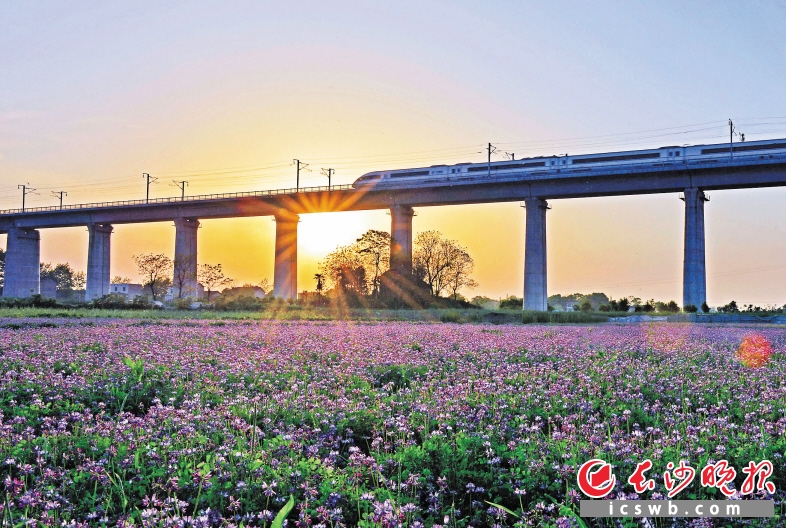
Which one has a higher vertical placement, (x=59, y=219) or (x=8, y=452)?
→ (x=59, y=219)

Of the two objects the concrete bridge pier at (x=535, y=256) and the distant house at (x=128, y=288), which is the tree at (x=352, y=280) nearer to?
the concrete bridge pier at (x=535, y=256)

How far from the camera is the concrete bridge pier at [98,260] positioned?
9625cm

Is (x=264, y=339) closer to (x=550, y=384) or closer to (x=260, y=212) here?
(x=550, y=384)

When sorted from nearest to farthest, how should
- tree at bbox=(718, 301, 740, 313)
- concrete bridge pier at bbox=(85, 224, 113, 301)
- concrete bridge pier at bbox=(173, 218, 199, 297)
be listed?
1. tree at bbox=(718, 301, 740, 313)
2. concrete bridge pier at bbox=(173, 218, 199, 297)
3. concrete bridge pier at bbox=(85, 224, 113, 301)

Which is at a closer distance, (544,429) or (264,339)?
(544,429)

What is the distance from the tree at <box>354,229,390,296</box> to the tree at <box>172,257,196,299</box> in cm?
3048

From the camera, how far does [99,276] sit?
97.3m

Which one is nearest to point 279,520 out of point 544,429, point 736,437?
point 544,429

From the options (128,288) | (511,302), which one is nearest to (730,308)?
(511,302)

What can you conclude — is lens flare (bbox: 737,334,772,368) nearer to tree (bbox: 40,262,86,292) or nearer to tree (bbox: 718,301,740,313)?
tree (bbox: 718,301,740,313)

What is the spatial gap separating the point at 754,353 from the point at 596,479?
31.9ft

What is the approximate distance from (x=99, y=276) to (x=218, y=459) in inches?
4099

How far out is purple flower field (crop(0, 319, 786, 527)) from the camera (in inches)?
143

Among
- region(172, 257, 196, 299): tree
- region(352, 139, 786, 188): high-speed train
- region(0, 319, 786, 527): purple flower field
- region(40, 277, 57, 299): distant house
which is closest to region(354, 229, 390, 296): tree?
region(352, 139, 786, 188): high-speed train
